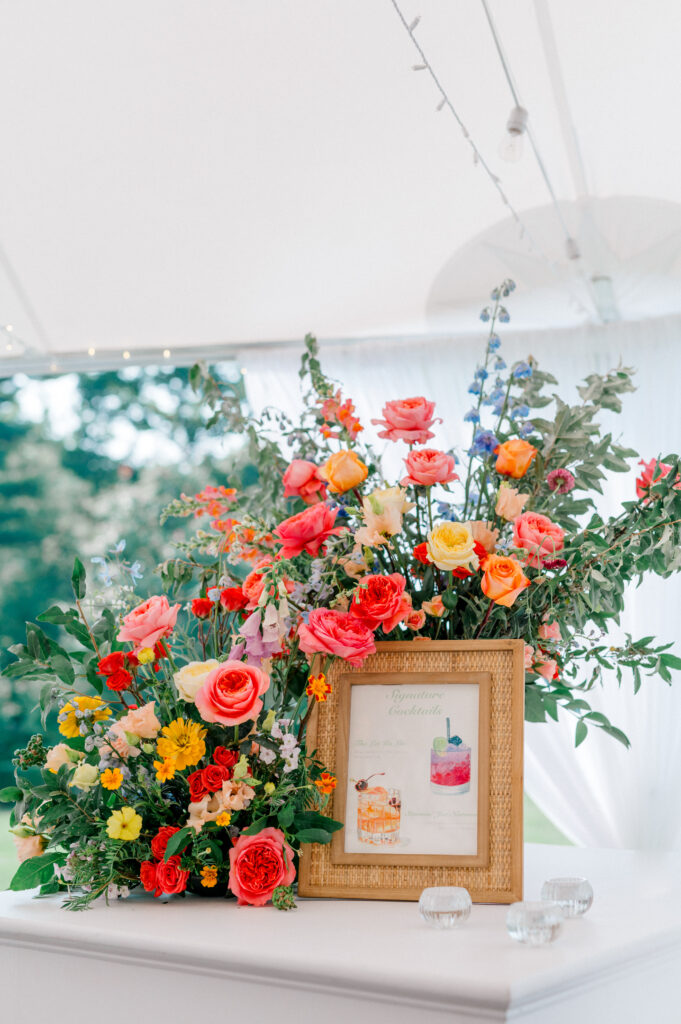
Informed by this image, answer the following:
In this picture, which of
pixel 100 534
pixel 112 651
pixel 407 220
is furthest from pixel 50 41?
pixel 100 534

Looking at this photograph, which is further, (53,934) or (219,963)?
(53,934)

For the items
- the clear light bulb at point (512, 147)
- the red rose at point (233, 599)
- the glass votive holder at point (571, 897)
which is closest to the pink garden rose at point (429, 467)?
the red rose at point (233, 599)

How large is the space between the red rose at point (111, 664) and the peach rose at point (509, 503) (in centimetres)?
51

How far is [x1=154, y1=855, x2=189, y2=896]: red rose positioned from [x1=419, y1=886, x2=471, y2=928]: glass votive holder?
30cm

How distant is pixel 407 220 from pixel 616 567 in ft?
3.62

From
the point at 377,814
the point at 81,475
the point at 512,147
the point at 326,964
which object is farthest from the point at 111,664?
the point at 81,475

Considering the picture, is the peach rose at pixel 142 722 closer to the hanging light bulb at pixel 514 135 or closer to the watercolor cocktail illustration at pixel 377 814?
the watercolor cocktail illustration at pixel 377 814

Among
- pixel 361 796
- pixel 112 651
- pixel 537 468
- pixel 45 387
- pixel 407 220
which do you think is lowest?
pixel 361 796

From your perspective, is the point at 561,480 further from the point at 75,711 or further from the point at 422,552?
the point at 75,711

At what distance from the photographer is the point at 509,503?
1234 millimetres

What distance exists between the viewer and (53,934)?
97cm

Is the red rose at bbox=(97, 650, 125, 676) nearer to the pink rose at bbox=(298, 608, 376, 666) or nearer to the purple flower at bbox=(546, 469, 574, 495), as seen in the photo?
the pink rose at bbox=(298, 608, 376, 666)

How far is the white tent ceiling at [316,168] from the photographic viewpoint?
5.49 ft

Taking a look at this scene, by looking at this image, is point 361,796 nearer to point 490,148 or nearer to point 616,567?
point 616,567
